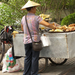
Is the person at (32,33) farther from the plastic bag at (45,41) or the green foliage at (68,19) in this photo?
the green foliage at (68,19)

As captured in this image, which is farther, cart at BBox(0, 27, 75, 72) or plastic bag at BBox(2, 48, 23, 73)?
plastic bag at BBox(2, 48, 23, 73)

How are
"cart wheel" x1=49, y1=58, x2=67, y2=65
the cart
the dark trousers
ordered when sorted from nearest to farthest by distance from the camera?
the cart, the dark trousers, "cart wheel" x1=49, y1=58, x2=67, y2=65

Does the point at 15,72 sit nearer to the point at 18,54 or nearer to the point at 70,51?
the point at 18,54

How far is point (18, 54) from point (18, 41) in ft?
1.08

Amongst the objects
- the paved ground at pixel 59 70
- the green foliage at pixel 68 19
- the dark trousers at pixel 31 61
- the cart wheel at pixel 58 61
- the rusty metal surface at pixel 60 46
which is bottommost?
the paved ground at pixel 59 70

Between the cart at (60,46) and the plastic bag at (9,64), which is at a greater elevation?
the cart at (60,46)

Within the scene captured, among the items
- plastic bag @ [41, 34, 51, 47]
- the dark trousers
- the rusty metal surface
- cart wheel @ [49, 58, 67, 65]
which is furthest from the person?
cart wheel @ [49, 58, 67, 65]

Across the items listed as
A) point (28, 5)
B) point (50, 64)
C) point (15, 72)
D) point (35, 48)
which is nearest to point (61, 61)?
A: point (50, 64)

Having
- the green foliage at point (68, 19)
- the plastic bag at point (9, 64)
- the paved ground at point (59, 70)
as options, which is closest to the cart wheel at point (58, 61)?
the paved ground at point (59, 70)

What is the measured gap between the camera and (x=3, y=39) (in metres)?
4.28

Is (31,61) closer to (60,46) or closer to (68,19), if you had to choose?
(60,46)

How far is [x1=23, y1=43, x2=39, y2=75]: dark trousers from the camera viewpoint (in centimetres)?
359

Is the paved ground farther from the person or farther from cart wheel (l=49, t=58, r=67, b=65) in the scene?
the person

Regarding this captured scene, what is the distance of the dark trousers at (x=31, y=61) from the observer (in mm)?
3589
